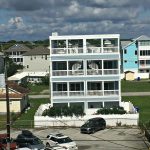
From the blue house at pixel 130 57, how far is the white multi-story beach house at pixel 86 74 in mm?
55111

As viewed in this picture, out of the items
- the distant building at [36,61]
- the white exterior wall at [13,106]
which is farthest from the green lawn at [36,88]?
the distant building at [36,61]

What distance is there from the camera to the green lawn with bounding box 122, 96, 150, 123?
5331 centimetres

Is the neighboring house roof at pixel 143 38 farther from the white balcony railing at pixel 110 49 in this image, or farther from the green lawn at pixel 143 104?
the white balcony railing at pixel 110 49

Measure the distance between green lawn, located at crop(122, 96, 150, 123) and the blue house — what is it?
38.6 m

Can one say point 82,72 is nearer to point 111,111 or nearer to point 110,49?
point 110,49

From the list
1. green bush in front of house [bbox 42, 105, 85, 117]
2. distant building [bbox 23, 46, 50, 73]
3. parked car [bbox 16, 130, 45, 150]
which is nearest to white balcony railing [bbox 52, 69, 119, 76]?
green bush in front of house [bbox 42, 105, 85, 117]

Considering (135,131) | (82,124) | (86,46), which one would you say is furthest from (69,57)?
(135,131)

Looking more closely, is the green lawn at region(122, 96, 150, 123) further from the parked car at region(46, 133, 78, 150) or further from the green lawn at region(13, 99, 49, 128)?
the parked car at region(46, 133, 78, 150)

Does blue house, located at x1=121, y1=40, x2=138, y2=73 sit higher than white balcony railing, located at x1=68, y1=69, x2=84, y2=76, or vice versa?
blue house, located at x1=121, y1=40, x2=138, y2=73

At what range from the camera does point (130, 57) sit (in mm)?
111500

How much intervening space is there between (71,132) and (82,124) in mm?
3057

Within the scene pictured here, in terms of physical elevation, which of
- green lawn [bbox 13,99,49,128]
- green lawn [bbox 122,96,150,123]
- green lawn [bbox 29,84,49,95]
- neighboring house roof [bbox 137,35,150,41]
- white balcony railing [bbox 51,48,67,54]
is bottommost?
green lawn [bbox 13,99,49,128]

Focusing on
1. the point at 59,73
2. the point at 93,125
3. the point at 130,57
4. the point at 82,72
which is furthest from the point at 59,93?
the point at 130,57

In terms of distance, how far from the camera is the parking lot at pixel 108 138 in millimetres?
39344
